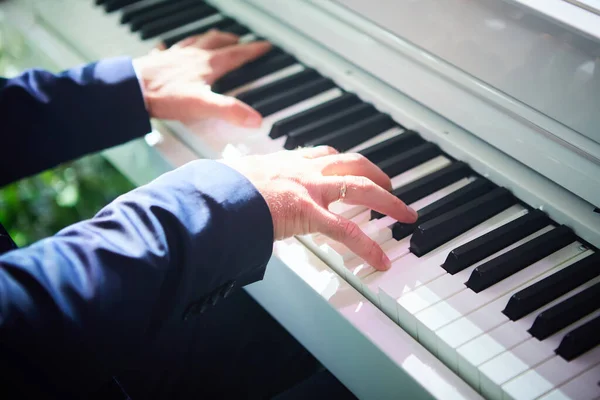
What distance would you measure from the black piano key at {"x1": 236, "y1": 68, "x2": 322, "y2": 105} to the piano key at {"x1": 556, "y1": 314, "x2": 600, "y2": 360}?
2.52 ft

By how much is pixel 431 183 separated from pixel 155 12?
3.12 feet


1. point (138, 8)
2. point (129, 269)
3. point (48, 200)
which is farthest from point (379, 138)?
point (48, 200)

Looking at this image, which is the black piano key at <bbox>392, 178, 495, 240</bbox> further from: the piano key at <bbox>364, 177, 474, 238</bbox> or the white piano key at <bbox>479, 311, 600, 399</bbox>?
the white piano key at <bbox>479, 311, 600, 399</bbox>

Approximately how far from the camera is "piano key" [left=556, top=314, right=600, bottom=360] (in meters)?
0.86

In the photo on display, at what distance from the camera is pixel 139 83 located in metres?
1.39

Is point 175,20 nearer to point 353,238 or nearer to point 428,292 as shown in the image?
point 353,238

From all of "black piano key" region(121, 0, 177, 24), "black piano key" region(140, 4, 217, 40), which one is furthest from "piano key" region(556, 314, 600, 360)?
"black piano key" region(121, 0, 177, 24)

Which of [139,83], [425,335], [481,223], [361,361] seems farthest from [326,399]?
[139,83]

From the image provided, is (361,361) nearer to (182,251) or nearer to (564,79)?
(182,251)

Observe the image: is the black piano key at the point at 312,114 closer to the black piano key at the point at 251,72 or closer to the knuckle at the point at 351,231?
the black piano key at the point at 251,72

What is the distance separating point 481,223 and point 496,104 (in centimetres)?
20

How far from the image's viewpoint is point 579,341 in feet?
2.84

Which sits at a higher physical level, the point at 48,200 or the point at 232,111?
the point at 232,111

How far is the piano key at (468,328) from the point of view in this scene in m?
0.89
